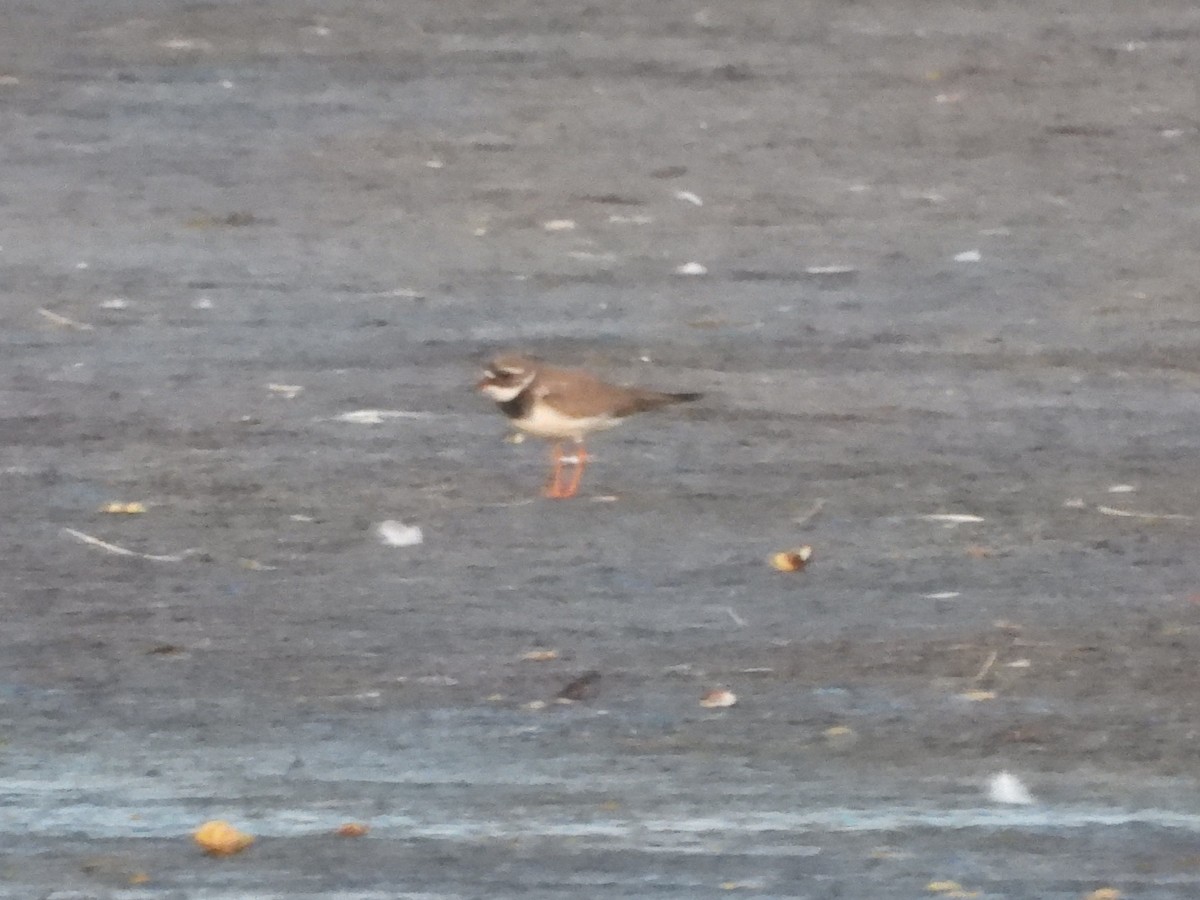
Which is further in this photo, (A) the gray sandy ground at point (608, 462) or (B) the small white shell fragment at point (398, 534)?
(B) the small white shell fragment at point (398, 534)

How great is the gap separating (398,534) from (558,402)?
0.32 m

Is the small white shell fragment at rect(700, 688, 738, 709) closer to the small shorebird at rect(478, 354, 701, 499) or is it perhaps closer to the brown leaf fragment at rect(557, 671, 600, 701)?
the brown leaf fragment at rect(557, 671, 600, 701)

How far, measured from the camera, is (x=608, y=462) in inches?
115

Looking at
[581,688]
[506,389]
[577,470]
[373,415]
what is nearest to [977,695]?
[581,688]

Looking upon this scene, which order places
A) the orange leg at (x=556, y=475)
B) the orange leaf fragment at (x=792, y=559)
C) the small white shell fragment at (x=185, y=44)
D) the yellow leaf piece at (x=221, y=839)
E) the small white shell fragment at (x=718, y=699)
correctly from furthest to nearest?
1. the small white shell fragment at (x=185, y=44)
2. the orange leg at (x=556, y=475)
3. the orange leaf fragment at (x=792, y=559)
4. the small white shell fragment at (x=718, y=699)
5. the yellow leaf piece at (x=221, y=839)

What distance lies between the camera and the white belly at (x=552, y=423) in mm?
2832

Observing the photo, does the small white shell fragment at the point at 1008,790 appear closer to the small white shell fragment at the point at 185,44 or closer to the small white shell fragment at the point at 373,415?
the small white shell fragment at the point at 373,415

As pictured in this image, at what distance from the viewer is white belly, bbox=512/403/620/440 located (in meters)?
2.83

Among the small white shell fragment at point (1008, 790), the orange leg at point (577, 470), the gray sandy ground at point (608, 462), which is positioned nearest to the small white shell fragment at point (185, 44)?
the gray sandy ground at point (608, 462)

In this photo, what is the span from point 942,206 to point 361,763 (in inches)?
82.6

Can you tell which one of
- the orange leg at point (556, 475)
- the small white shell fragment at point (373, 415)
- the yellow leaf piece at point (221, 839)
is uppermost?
the small white shell fragment at point (373, 415)

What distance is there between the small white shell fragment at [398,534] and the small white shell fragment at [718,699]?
55 cm

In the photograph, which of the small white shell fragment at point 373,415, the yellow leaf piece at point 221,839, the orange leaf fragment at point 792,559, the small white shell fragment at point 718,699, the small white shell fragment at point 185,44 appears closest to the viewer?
the yellow leaf piece at point 221,839

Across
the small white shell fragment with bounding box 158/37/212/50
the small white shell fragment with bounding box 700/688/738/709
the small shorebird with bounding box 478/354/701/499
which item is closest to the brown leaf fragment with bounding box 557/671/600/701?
the small white shell fragment with bounding box 700/688/738/709
